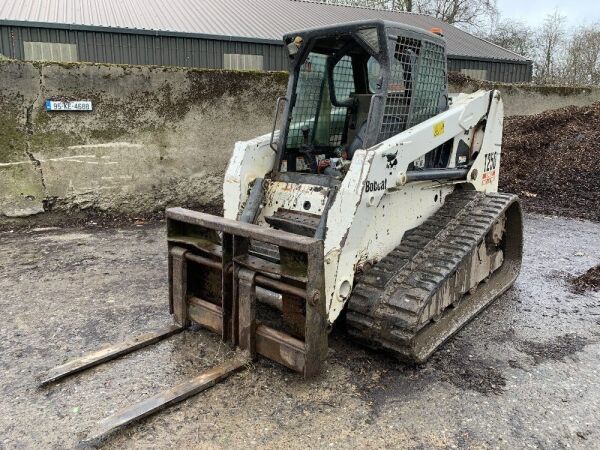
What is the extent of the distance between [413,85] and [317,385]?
2.26 meters

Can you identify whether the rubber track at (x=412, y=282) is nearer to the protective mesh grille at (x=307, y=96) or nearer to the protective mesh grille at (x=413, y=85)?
the protective mesh grille at (x=413, y=85)

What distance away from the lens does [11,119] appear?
258 inches

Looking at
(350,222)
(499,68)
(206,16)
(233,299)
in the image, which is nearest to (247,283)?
(233,299)

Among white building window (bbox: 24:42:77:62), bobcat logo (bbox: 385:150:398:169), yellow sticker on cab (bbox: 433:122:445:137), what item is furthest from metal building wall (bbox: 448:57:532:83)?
bobcat logo (bbox: 385:150:398:169)

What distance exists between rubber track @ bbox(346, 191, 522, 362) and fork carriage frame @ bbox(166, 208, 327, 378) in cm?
40

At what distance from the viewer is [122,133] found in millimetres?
7227

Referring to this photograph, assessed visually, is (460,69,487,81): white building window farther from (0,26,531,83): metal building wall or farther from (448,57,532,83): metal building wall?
(0,26,531,83): metal building wall

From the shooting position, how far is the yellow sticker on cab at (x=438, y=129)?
3.85 metres

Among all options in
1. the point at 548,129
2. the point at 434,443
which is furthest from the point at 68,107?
the point at 548,129

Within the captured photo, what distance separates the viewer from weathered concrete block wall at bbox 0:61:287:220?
21.8 feet

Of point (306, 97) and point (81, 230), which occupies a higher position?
point (306, 97)

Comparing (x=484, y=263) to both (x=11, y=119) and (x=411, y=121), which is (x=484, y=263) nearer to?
(x=411, y=121)

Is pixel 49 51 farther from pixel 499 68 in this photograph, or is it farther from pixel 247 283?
pixel 499 68

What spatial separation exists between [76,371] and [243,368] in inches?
41.2
